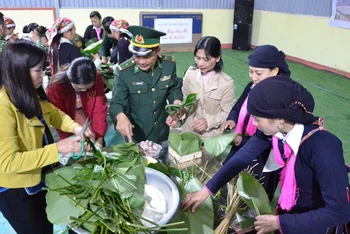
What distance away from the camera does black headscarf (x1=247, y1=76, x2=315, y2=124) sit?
97 cm

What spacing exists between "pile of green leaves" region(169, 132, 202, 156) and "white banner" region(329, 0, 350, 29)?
5712 mm

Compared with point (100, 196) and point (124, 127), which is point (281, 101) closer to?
point (100, 196)

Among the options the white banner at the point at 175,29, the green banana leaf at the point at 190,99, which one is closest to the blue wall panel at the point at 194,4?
the white banner at the point at 175,29

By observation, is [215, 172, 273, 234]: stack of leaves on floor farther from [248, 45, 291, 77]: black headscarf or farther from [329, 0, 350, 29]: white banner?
[329, 0, 350, 29]: white banner

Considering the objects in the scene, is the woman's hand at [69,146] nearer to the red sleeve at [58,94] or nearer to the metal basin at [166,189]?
the metal basin at [166,189]

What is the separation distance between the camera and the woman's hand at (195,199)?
1118 millimetres

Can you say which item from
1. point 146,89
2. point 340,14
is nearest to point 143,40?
point 146,89

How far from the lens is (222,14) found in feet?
28.7

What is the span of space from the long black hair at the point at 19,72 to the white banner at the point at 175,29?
23.5 feet

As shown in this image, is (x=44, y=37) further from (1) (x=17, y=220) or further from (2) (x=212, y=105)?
(1) (x=17, y=220)

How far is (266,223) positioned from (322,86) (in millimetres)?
5147

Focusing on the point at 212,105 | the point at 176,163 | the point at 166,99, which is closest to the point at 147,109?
the point at 166,99

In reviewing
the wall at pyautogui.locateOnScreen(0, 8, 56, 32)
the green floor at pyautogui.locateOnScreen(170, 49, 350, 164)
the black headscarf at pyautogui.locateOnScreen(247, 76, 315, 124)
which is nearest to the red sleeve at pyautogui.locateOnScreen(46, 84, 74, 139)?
the black headscarf at pyautogui.locateOnScreen(247, 76, 315, 124)

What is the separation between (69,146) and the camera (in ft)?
4.00
